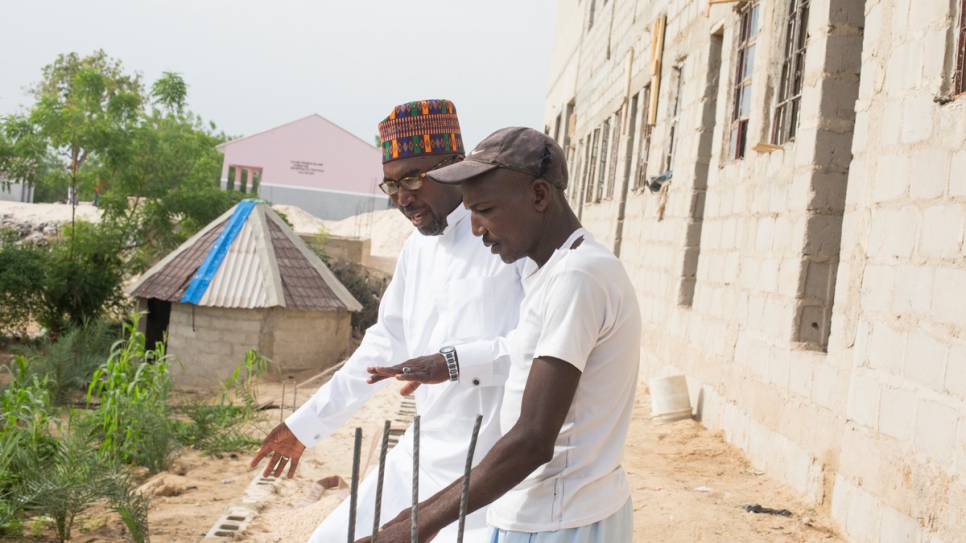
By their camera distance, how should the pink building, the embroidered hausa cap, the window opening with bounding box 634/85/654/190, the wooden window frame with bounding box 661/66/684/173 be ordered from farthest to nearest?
the pink building, the window opening with bounding box 634/85/654/190, the wooden window frame with bounding box 661/66/684/173, the embroidered hausa cap

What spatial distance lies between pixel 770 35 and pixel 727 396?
285 cm

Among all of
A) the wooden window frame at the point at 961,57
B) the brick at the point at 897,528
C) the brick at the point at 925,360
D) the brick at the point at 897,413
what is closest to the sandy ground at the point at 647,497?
the brick at the point at 897,528

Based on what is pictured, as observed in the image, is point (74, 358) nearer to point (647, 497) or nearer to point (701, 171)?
point (701, 171)

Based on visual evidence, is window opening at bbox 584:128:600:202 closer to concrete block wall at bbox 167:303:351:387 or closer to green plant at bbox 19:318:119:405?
concrete block wall at bbox 167:303:351:387

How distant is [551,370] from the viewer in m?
1.65

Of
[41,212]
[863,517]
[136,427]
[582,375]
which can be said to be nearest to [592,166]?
[136,427]

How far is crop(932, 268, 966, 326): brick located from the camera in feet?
12.0

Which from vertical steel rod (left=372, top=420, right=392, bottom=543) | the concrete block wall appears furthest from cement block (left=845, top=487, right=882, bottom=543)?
the concrete block wall

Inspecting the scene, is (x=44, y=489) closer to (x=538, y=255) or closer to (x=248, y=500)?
(x=248, y=500)

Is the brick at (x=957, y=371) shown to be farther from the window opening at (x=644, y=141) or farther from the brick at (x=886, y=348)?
the window opening at (x=644, y=141)

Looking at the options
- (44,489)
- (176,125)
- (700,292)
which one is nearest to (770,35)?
(700,292)

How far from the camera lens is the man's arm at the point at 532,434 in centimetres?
165

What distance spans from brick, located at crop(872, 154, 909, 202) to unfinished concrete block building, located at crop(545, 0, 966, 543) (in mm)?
12

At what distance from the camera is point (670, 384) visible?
7.82 metres
